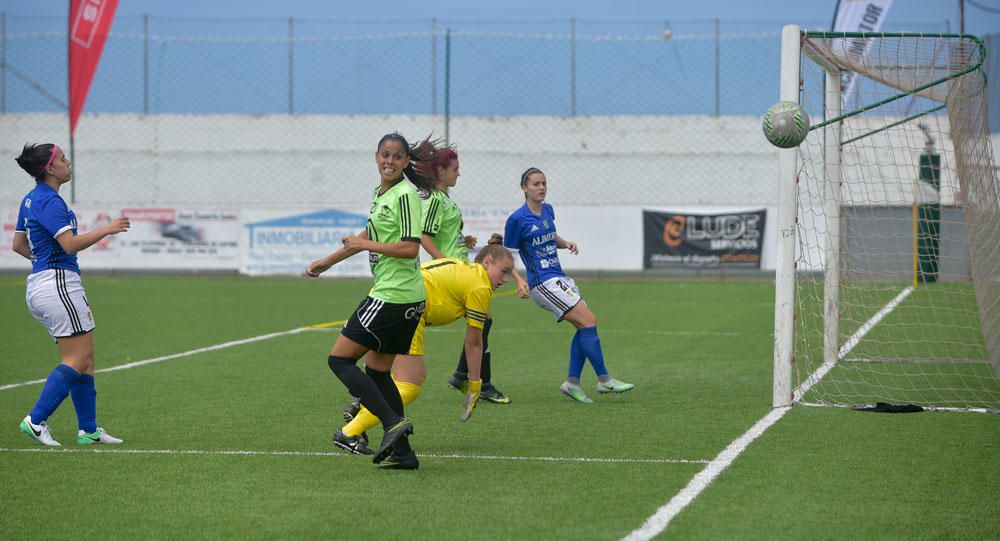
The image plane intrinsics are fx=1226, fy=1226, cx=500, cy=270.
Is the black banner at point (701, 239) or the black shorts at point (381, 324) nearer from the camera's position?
the black shorts at point (381, 324)

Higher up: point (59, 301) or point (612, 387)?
point (59, 301)

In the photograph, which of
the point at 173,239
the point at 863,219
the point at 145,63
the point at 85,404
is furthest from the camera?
the point at 145,63

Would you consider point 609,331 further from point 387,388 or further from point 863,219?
point 387,388

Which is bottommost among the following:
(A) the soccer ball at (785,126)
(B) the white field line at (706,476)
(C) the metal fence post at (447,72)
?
(B) the white field line at (706,476)

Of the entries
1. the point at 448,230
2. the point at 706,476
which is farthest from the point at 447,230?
the point at 706,476

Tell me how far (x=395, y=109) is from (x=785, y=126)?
20644mm

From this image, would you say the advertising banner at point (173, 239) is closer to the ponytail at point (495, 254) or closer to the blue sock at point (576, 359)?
the blue sock at point (576, 359)

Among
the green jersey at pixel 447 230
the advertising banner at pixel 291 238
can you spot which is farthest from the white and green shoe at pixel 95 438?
the advertising banner at pixel 291 238

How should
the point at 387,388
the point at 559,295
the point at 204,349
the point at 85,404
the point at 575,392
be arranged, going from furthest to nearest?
the point at 204,349
the point at 559,295
the point at 575,392
the point at 85,404
the point at 387,388

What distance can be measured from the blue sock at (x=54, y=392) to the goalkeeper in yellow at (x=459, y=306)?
5.64ft

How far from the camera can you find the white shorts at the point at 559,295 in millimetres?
9609

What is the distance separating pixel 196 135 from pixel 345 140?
4204mm

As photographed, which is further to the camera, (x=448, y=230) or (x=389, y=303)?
(x=448, y=230)

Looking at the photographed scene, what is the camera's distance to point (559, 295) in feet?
31.5
